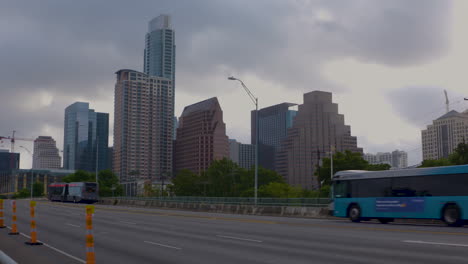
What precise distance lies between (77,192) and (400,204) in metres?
58.7

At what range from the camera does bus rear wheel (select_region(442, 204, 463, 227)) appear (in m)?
23.9

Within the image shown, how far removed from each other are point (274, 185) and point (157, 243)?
373 feet

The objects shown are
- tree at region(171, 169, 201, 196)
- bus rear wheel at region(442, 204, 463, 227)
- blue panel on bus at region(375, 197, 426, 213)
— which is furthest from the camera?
tree at region(171, 169, 201, 196)

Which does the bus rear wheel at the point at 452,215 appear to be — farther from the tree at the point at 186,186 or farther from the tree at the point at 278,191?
the tree at the point at 186,186

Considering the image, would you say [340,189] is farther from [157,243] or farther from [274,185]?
[274,185]

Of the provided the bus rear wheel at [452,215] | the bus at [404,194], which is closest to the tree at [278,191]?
the bus at [404,194]

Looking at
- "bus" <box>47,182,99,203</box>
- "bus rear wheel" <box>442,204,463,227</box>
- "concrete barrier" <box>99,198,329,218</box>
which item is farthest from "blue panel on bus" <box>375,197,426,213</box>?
"bus" <box>47,182,99,203</box>

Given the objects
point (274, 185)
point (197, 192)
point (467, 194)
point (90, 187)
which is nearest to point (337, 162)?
point (274, 185)

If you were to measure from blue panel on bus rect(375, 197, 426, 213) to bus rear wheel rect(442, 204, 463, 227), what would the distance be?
132 centimetres

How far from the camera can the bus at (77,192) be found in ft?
241

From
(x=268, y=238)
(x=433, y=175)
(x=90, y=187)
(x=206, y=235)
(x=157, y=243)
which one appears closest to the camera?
(x=157, y=243)

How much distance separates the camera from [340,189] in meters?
31.6

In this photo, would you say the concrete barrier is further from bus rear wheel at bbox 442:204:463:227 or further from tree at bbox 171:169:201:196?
tree at bbox 171:169:201:196

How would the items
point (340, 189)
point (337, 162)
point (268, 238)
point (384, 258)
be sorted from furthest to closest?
point (337, 162) < point (340, 189) < point (268, 238) < point (384, 258)
